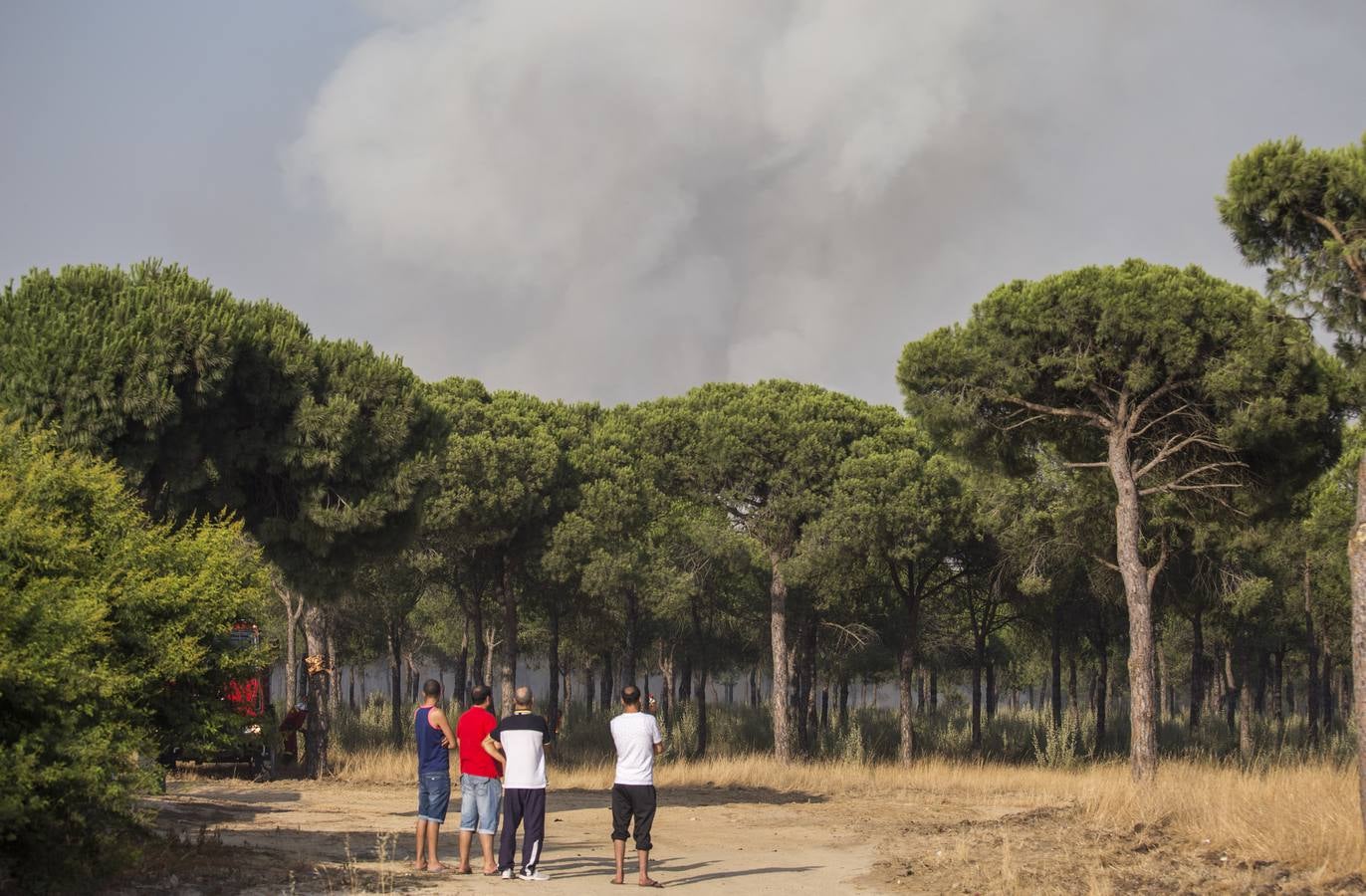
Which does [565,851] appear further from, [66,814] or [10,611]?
[10,611]

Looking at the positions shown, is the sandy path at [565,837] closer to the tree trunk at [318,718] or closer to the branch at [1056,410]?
the tree trunk at [318,718]

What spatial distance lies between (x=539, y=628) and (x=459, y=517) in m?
16.6

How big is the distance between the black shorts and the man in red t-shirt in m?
1.24

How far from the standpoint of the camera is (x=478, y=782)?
480 inches

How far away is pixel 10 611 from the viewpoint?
27.7 feet

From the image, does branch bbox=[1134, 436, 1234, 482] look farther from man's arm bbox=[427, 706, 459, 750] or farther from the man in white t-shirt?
man's arm bbox=[427, 706, 459, 750]

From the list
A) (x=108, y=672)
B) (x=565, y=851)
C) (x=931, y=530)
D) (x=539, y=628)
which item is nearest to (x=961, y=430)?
(x=931, y=530)

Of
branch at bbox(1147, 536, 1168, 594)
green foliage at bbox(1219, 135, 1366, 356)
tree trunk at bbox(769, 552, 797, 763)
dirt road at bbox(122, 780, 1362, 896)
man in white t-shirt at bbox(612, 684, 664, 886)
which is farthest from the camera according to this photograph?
tree trunk at bbox(769, 552, 797, 763)

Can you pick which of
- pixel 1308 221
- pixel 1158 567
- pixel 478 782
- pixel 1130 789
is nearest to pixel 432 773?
pixel 478 782

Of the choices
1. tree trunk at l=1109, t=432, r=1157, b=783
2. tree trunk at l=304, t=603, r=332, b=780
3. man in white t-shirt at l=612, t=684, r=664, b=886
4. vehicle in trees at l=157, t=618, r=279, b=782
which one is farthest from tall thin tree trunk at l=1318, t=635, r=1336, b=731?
vehicle in trees at l=157, t=618, r=279, b=782

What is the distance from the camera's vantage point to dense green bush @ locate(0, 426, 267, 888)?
859 cm

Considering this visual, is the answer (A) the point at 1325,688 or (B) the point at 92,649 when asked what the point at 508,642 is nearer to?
(B) the point at 92,649

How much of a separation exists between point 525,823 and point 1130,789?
→ 9.69 metres

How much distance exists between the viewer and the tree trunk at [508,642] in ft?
104
